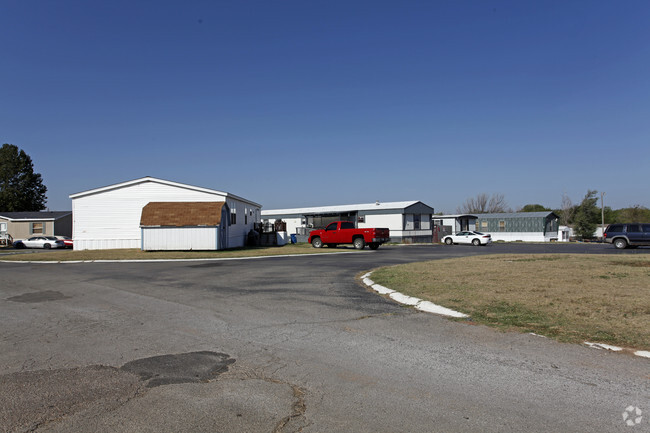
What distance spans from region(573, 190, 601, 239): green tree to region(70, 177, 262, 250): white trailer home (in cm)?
5218

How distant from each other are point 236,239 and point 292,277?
19.7m

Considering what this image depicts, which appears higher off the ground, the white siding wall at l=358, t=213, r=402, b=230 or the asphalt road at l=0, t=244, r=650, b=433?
the white siding wall at l=358, t=213, r=402, b=230

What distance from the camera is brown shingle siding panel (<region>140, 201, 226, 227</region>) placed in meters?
27.5

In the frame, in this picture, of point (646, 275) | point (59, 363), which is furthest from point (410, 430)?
point (646, 275)

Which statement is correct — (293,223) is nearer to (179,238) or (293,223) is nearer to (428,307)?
(179,238)

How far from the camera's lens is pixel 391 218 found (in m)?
44.7

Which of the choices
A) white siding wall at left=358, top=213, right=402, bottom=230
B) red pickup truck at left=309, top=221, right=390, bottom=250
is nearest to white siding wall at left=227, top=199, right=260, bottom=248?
red pickup truck at left=309, top=221, right=390, bottom=250

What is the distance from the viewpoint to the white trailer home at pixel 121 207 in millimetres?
30234

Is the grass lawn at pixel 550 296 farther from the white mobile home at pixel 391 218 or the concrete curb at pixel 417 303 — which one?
the white mobile home at pixel 391 218

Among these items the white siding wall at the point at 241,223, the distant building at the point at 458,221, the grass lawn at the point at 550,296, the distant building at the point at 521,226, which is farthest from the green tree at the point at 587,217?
the grass lawn at the point at 550,296

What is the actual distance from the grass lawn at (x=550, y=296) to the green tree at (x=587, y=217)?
53.9m

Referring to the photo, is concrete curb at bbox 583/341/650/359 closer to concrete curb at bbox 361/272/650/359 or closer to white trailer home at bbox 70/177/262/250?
concrete curb at bbox 361/272/650/359

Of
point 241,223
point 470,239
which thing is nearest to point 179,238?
point 241,223

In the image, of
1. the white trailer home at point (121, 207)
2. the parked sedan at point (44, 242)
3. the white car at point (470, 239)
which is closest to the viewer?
the white trailer home at point (121, 207)
